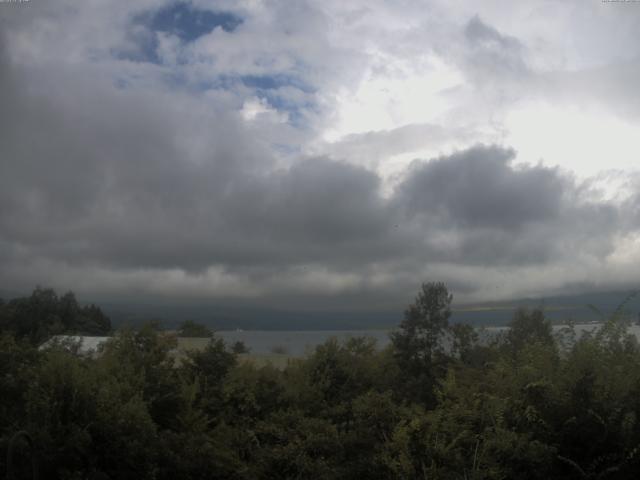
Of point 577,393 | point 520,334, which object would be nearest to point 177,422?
point 577,393

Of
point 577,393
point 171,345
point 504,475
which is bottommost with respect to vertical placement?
point 504,475

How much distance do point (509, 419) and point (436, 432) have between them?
4.11 ft

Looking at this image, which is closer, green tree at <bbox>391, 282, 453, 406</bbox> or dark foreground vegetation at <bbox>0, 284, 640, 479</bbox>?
dark foreground vegetation at <bbox>0, 284, 640, 479</bbox>

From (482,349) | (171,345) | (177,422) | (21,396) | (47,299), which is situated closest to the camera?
(21,396)

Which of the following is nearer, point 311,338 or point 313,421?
point 313,421

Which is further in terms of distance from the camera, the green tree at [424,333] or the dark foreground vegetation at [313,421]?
the green tree at [424,333]

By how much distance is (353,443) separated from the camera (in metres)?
8.83

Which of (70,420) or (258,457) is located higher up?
(70,420)

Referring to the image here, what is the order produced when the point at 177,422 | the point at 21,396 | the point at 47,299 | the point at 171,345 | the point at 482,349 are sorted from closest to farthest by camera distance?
the point at 21,396
the point at 177,422
the point at 171,345
the point at 482,349
the point at 47,299

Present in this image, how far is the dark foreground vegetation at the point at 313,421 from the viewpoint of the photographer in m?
7.83

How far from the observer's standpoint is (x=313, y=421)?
31.7ft

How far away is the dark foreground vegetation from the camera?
7.83 m

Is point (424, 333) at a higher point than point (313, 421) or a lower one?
higher

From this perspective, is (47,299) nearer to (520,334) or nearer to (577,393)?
(520,334)
